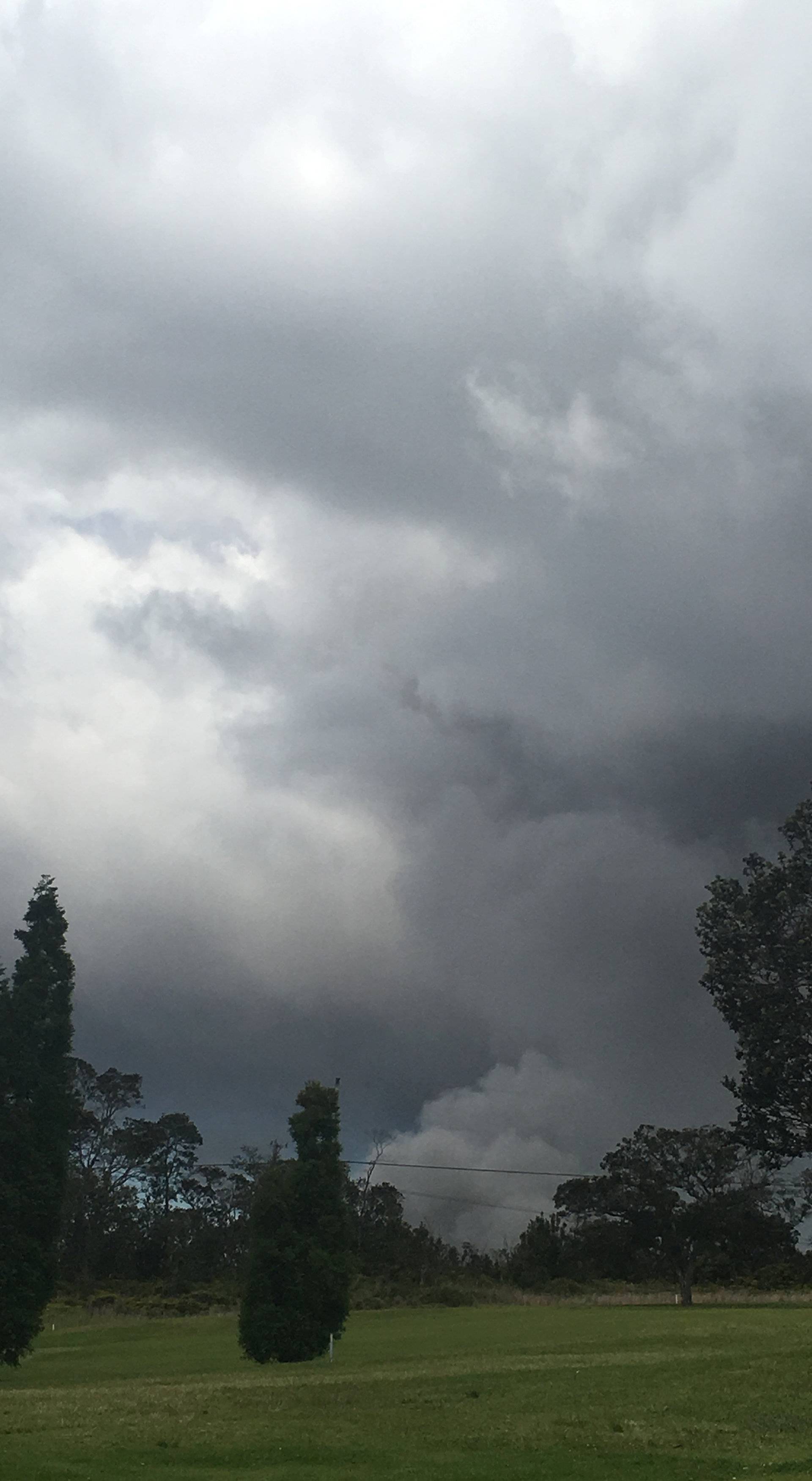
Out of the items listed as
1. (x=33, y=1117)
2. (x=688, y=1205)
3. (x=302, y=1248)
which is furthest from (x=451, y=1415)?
(x=688, y=1205)

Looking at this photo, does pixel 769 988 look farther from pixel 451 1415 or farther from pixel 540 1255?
pixel 540 1255

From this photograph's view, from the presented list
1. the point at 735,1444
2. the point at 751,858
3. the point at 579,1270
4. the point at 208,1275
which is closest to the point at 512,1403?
the point at 735,1444

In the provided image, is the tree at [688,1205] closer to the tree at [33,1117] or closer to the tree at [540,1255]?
the tree at [540,1255]

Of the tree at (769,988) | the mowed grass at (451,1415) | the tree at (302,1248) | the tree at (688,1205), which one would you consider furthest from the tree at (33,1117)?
the tree at (688,1205)

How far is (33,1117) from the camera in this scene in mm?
50844

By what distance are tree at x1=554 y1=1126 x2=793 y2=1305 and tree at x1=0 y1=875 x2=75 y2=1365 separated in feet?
190

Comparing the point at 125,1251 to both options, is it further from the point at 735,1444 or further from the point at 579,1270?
the point at 735,1444

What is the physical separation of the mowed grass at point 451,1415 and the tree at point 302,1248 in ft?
5.13

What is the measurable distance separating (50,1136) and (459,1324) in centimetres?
2346

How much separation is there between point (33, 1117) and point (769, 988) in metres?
27.7

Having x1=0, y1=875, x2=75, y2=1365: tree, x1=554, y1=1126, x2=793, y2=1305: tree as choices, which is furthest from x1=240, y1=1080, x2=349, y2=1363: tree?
x1=554, y1=1126, x2=793, y2=1305: tree

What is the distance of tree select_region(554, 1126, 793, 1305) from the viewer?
97.1 m

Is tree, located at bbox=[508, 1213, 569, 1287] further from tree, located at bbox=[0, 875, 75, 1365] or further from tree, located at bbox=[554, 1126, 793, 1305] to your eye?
tree, located at bbox=[0, 875, 75, 1365]

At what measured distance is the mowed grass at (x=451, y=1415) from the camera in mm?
19328
